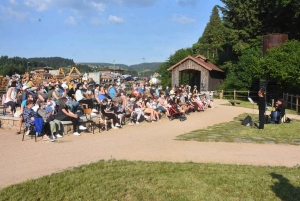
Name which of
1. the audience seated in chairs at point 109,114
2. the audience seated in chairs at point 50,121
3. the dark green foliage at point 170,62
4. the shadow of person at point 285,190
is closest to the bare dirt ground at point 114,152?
the audience seated in chairs at point 50,121

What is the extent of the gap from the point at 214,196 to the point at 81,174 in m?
2.62

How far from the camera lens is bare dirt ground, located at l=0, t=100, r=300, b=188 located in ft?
22.4

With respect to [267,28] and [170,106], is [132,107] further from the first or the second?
[267,28]

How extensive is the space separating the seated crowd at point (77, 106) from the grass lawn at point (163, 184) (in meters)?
3.96

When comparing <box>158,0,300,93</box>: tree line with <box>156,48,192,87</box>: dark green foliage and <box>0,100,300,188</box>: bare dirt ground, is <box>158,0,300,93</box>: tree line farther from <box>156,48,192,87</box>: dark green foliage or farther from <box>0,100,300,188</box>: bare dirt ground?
<box>0,100,300,188</box>: bare dirt ground

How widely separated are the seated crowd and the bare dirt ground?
2.22ft

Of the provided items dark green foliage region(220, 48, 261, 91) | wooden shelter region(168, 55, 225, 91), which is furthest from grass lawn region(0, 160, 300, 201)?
wooden shelter region(168, 55, 225, 91)

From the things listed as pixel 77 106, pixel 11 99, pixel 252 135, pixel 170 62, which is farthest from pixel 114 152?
pixel 170 62

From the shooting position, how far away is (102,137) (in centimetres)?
1027

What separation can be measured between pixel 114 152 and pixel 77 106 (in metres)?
4.73

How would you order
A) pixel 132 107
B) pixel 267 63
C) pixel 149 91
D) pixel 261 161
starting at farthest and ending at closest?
pixel 267 63 → pixel 149 91 → pixel 132 107 → pixel 261 161

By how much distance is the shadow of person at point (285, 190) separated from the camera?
201 inches

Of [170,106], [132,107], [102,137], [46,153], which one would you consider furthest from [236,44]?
[46,153]

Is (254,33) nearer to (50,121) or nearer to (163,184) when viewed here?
(50,121)
